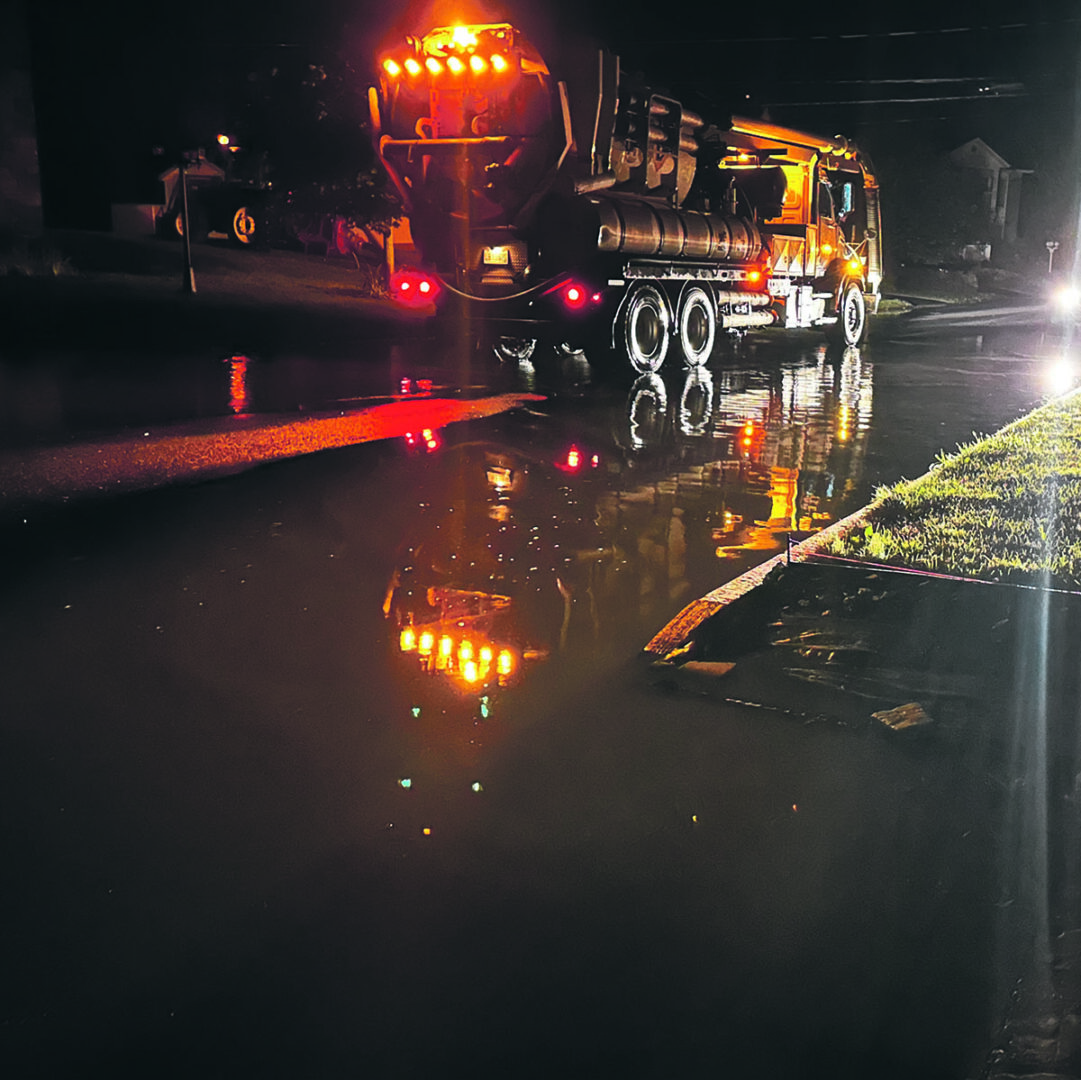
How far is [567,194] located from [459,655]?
11.5 metres

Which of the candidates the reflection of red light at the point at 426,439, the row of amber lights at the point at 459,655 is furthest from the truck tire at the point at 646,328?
the row of amber lights at the point at 459,655

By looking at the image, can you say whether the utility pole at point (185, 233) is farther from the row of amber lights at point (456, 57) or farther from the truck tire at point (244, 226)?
the truck tire at point (244, 226)

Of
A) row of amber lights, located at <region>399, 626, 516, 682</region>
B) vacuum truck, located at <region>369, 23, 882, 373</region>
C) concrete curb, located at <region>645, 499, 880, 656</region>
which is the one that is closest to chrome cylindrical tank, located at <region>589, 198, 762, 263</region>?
vacuum truck, located at <region>369, 23, 882, 373</region>

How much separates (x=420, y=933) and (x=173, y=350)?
1935 centimetres

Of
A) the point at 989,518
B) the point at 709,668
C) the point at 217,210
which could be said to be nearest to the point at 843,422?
the point at 989,518

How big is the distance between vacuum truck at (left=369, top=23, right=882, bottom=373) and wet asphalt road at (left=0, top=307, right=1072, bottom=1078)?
8.91m

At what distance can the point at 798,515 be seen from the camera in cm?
880

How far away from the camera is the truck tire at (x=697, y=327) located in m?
19.0

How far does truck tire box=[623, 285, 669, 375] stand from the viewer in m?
17.5

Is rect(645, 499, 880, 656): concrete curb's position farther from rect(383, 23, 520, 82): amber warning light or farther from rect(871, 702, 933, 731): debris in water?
rect(383, 23, 520, 82): amber warning light

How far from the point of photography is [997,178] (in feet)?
250

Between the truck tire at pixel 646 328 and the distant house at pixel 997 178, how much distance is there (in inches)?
2477

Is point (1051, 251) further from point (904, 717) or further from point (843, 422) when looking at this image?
point (904, 717)

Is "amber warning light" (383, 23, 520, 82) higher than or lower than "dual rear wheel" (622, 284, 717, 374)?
higher
